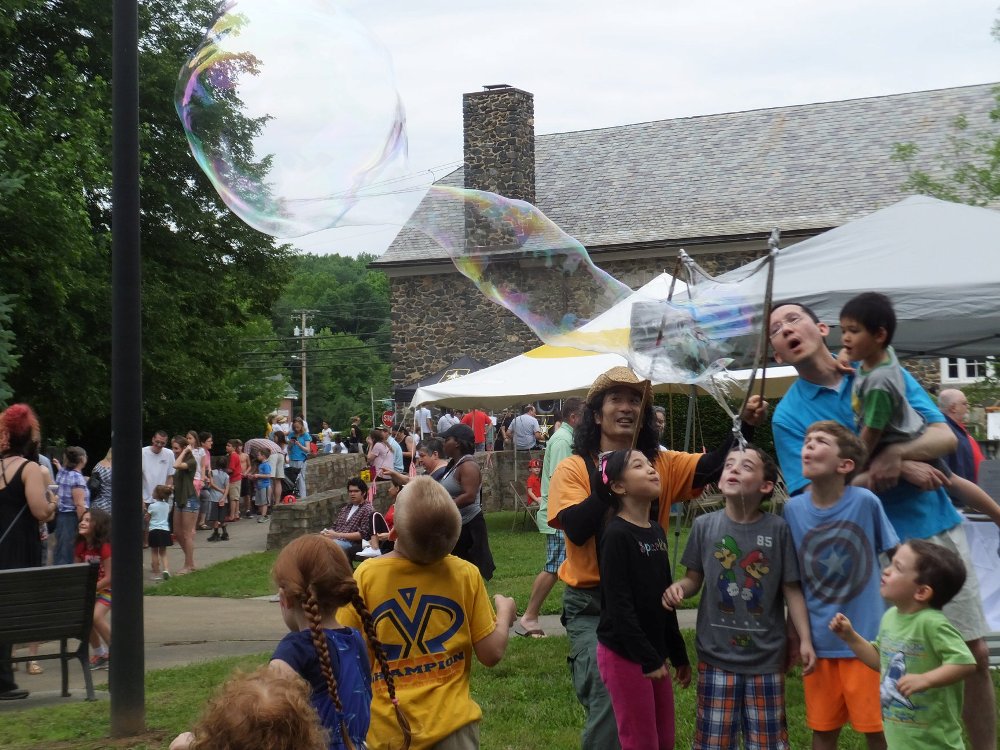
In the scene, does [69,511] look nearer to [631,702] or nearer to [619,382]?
[619,382]

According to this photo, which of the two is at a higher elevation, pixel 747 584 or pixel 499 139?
pixel 499 139

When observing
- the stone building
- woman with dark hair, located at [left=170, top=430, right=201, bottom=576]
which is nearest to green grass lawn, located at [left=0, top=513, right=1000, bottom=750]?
woman with dark hair, located at [left=170, top=430, right=201, bottom=576]

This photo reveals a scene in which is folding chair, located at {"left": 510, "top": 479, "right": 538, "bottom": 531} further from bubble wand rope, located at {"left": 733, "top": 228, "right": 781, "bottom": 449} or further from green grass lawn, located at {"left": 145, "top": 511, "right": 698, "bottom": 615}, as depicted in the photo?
bubble wand rope, located at {"left": 733, "top": 228, "right": 781, "bottom": 449}

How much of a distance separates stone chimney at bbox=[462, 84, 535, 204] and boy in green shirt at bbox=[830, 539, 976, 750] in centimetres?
2708

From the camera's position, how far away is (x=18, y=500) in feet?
26.2

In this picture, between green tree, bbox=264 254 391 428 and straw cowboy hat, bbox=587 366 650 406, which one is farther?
green tree, bbox=264 254 391 428

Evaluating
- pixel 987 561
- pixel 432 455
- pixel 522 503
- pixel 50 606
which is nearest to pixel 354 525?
pixel 432 455

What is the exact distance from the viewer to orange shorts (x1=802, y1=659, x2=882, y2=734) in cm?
436

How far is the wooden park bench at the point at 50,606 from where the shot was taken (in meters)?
7.76

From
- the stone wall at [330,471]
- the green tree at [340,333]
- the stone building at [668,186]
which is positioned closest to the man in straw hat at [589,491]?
the stone wall at [330,471]

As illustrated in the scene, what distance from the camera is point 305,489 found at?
74.5ft

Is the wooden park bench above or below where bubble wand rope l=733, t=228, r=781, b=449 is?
below

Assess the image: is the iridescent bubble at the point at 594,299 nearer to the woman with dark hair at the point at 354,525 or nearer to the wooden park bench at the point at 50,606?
the wooden park bench at the point at 50,606

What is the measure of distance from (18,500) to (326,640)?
528 cm
